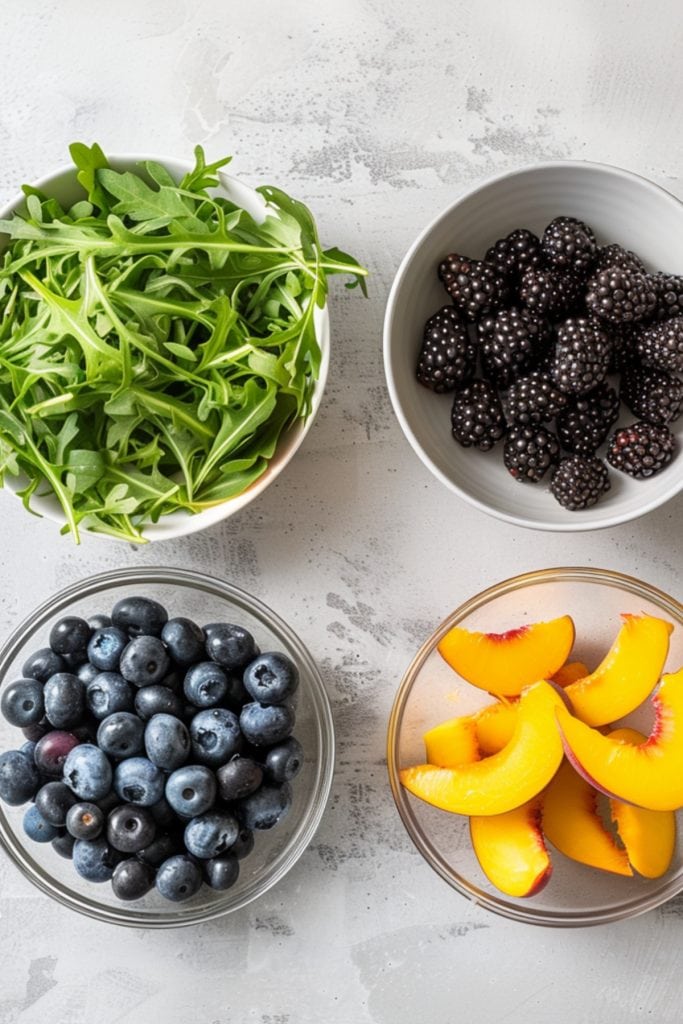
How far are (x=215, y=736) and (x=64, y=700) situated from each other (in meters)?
0.16

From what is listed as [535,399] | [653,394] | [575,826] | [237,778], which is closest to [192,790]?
[237,778]

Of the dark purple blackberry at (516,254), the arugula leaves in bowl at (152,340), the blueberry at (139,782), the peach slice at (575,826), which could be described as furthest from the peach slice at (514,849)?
the dark purple blackberry at (516,254)

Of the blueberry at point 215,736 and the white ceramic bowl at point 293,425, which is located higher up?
the white ceramic bowl at point 293,425

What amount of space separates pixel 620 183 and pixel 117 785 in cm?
81

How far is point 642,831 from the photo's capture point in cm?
106

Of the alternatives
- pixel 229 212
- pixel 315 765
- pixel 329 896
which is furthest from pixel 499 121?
pixel 329 896

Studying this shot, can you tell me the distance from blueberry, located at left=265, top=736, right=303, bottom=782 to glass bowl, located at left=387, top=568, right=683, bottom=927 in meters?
0.13

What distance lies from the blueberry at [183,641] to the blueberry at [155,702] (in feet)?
Answer: 0.12

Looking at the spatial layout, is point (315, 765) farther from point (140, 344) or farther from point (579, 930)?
point (140, 344)

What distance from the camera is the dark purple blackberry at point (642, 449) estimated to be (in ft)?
3.40

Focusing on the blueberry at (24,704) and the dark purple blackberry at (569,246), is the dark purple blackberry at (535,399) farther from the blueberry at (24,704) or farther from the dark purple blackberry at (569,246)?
the blueberry at (24,704)

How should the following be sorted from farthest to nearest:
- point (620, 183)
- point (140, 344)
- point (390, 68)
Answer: point (390, 68) → point (620, 183) → point (140, 344)

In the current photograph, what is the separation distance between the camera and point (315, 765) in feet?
3.64

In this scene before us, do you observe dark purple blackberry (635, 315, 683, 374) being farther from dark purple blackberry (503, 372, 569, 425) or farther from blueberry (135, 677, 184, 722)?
blueberry (135, 677, 184, 722)
